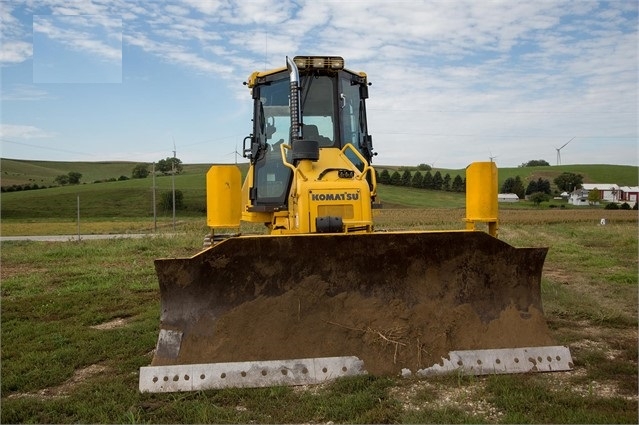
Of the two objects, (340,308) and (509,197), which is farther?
(509,197)

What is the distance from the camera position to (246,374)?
15.4 feet

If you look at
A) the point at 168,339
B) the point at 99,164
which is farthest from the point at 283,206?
the point at 99,164

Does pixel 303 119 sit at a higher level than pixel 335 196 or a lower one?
higher

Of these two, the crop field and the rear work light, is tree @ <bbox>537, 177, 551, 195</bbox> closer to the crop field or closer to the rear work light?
the crop field

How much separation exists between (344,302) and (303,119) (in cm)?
292

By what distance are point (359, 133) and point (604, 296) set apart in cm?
545

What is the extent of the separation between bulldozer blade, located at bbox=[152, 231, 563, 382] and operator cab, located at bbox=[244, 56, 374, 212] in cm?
196

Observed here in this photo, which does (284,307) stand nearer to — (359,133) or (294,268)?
(294,268)

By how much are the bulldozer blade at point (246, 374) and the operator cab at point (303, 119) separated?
2.56 m

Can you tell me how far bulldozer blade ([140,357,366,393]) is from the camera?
4598 millimetres

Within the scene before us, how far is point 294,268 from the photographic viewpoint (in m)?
5.04

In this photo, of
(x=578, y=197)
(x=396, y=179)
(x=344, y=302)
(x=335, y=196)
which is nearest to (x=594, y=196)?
(x=578, y=197)

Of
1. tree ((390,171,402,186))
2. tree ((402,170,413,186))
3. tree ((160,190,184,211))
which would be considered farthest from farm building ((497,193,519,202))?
tree ((160,190,184,211))

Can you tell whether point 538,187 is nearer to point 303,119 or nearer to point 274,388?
point 303,119
